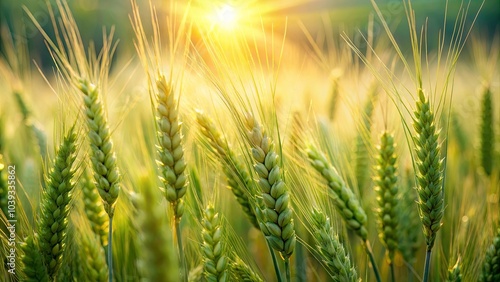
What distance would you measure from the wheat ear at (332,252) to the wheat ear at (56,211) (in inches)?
29.0

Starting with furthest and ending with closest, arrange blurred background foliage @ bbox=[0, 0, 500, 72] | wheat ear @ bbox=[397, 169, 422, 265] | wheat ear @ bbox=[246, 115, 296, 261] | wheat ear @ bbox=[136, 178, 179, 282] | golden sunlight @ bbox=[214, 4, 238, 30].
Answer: blurred background foliage @ bbox=[0, 0, 500, 72]
wheat ear @ bbox=[397, 169, 422, 265]
golden sunlight @ bbox=[214, 4, 238, 30]
wheat ear @ bbox=[246, 115, 296, 261]
wheat ear @ bbox=[136, 178, 179, 282]

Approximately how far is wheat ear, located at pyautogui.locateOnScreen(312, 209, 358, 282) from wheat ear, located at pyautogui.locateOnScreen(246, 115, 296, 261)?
4.7 inches

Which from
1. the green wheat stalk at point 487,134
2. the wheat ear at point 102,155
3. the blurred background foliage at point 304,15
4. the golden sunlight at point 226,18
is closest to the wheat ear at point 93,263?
the wheat ear at point 102,155

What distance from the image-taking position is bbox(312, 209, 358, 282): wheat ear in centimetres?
119

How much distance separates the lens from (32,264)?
3.84 ft

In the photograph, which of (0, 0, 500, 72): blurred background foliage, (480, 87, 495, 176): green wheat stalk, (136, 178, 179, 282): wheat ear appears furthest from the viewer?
(0, 0, 500, 72): blurred background foliage

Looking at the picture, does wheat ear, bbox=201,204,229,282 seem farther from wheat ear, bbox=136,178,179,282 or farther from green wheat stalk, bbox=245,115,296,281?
wheat ear, bbox=136,178,179,282

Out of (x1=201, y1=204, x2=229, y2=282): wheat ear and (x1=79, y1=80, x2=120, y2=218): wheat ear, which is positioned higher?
(x1=79, y1=80, x2=120, y2=218): wheat ear

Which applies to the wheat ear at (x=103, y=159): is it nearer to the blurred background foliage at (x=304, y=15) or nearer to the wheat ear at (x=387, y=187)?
the wheat ear at (x=387, y=187)

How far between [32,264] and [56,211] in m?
0.16

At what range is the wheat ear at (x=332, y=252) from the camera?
119 cm

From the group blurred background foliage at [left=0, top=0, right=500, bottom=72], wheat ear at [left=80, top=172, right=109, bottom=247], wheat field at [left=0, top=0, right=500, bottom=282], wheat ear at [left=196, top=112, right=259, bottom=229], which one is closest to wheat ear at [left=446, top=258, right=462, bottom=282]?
wheat field at [left=0, top=0, right=500, bottom=282]

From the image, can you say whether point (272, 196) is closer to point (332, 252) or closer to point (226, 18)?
point (332, 252)

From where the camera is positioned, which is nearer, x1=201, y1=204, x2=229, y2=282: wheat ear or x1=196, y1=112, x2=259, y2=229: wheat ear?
x1=201, y1=204, x2=229, y2=282: wheat ear
